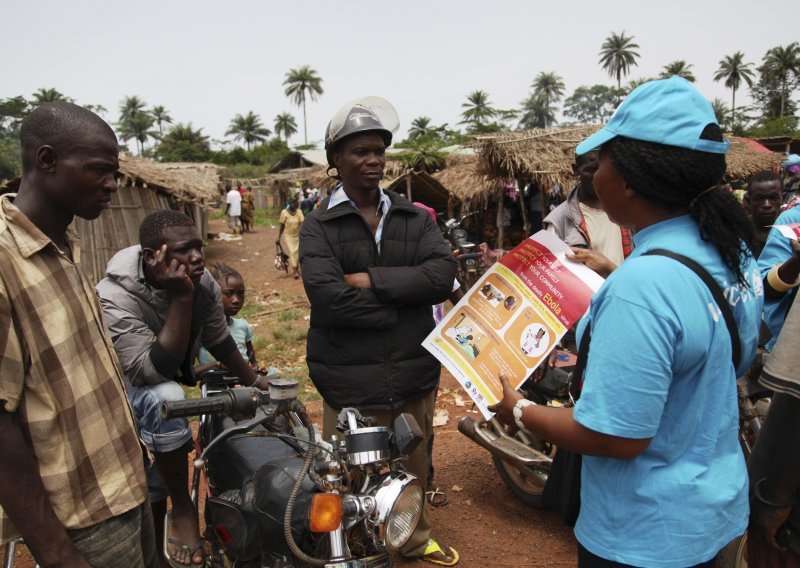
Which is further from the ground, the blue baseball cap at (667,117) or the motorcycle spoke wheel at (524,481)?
the blue baseball cap at (667,117)

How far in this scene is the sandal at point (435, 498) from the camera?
3896 mm

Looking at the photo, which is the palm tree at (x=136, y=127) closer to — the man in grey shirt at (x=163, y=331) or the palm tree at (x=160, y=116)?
the palm tree at (x=160, y=116)

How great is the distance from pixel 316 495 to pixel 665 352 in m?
1.05

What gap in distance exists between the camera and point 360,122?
2787mm

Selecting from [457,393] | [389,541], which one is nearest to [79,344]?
[389,541]

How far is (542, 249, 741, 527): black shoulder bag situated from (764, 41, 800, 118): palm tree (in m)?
55.5

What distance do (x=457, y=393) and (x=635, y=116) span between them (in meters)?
5.23

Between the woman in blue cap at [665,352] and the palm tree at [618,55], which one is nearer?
the woman in blue cap at [665,352]

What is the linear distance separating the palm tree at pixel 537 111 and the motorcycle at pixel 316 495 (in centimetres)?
8097

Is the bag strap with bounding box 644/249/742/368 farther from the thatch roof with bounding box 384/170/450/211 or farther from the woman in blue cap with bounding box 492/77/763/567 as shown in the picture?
the thatch roof with bounding box 384/170/450/211

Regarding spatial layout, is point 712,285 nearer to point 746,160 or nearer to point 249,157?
point 746,160

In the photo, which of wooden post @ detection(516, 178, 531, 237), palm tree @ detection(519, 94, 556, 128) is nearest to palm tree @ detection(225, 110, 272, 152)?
palm tree @ detection(519, 94, 556, 128)

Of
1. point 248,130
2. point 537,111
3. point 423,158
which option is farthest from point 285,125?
point 423,158

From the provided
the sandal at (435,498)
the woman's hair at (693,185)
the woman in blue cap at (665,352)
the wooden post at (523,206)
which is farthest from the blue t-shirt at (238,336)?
the wooden post at (523,206)
